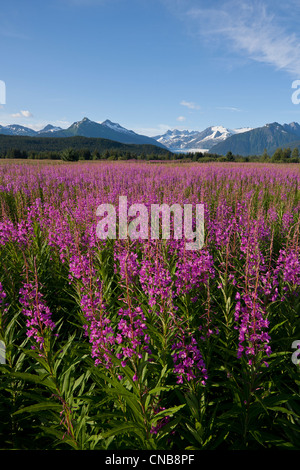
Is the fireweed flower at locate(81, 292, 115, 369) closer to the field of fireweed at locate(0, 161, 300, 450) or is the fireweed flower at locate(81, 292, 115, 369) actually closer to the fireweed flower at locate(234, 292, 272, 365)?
the field of fireweed at locate(0, 161, 300, 450)

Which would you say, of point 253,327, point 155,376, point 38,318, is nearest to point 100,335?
point 38,318

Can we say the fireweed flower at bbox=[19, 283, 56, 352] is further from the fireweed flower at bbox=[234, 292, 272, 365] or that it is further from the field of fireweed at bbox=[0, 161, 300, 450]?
the fireweed flower at bbox=[234, 292, 272, 365]

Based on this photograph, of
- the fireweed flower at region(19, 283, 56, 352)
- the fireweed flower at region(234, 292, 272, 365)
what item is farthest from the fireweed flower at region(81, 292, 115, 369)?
the fireweed flower at region(234, 292, 272, 365)

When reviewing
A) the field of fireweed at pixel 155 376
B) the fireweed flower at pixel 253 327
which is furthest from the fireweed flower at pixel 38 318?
the fireweed flower at pixel 253 327

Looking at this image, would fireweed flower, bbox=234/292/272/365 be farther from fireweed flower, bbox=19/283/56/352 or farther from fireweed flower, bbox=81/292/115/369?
fireweed flower, bbox=19/283/56/352

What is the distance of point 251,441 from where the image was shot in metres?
2.76

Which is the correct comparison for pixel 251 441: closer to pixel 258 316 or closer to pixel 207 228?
pixel 258 316

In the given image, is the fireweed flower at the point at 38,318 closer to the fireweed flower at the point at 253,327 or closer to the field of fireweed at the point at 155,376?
the field of fireweed at the point at 155,376

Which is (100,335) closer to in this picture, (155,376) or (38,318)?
(38,318)

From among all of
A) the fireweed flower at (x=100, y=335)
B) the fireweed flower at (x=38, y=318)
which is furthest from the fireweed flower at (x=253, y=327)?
the fireweed flower at (x=38, y=318)
